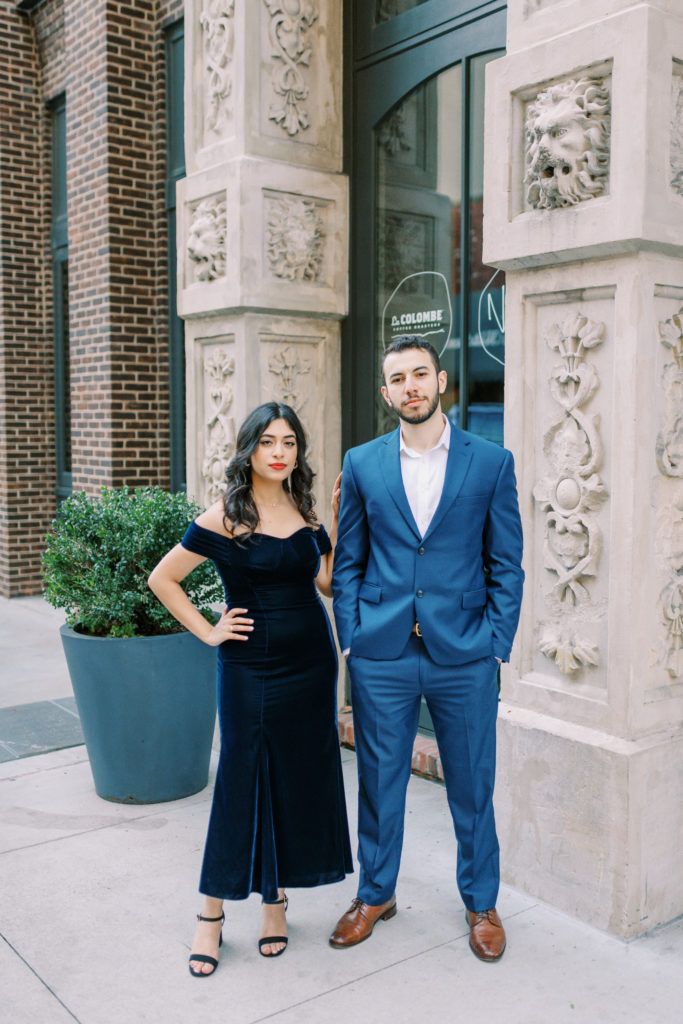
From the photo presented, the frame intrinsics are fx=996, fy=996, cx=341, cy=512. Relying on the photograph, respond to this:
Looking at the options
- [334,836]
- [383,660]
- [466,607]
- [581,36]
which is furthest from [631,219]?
[334,836]

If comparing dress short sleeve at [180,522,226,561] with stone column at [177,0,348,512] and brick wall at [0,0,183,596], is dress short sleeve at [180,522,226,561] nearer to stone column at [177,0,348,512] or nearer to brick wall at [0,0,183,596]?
stone column at [177,0,348,512]

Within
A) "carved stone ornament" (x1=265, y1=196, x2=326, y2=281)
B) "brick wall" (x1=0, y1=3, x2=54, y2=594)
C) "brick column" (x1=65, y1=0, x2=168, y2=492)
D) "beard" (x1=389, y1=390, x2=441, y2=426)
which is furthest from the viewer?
"brick wall" (x1=0, y1=3, x2=54, y2=594)

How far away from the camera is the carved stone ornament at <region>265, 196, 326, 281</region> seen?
18.3ft

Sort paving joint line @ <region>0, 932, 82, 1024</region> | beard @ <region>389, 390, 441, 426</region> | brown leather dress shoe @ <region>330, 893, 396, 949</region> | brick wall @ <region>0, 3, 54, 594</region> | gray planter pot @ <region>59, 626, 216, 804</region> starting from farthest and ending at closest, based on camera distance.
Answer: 1. brick wall @ <region>0, 3, 54, 594</region>
2. gray planter pot @ <region>59, 626, 216, 804</region>
3. brown leather dress shoe @ <region>330, 893, 396, 949</region>
4. beard @ <region>389, 390, 441, 426</region>
5. paving joint line @ <region>0, 932, 82, 1024</region>

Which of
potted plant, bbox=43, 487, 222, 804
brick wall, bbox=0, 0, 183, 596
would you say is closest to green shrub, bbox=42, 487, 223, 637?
potted plant, bbox=43, 487, 222, 804

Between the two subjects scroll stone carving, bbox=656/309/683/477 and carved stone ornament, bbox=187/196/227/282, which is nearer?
scroll stone carving, bbox=656/309/683/477

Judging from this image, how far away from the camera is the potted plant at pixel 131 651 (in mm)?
4797

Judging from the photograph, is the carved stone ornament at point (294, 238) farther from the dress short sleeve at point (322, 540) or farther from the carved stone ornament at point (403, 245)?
the dress short sleeve at point (322, 540)

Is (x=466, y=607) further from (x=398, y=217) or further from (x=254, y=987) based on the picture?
(x=398, y=217)

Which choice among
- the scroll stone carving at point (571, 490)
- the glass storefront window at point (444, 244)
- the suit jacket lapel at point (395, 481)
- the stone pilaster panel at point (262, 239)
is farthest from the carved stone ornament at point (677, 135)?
the stone pilaster panel at point (262, 239)

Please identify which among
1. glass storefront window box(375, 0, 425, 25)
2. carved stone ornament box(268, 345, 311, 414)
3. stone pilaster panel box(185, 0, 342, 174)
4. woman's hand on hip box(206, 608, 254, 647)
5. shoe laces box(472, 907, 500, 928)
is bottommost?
shoe laces box(472, 907, 500, 928)

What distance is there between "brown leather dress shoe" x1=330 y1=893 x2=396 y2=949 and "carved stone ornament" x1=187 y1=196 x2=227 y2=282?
3.52 meters

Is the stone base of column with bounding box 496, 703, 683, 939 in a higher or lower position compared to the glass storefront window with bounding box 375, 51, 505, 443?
lower

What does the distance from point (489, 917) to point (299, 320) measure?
3473mm
